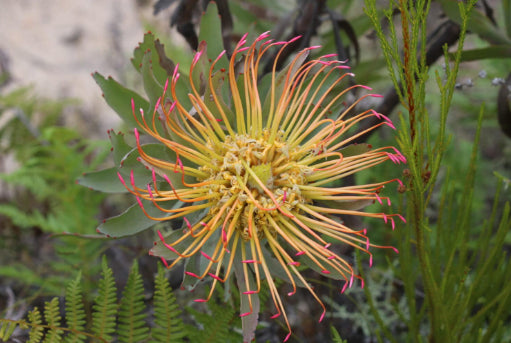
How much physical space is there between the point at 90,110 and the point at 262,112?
155cm

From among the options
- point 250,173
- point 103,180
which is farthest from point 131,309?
point 250,173

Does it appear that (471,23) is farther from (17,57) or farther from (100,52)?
(17,57)

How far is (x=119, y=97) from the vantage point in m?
0.80

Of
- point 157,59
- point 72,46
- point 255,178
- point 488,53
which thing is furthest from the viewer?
point 72,46

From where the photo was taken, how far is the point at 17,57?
2.10 meters

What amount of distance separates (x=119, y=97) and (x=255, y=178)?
1.05 feet

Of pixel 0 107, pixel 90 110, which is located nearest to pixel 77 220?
pixel 0 107

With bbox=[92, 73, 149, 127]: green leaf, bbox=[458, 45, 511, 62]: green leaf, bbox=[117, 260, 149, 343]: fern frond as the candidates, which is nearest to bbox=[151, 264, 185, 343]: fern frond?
bbox=[117, 260, 149, 343]: fern frond

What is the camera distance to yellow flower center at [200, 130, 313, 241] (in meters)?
0.70

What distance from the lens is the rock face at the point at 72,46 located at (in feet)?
6.84

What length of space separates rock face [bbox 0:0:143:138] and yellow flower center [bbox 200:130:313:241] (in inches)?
58.6

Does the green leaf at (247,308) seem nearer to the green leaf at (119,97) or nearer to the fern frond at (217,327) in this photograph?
the fern frond at (217,327)

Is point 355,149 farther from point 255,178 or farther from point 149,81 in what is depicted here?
point 149,81

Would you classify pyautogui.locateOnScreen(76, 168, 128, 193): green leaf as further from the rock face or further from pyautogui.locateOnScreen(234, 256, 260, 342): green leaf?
the rock face
